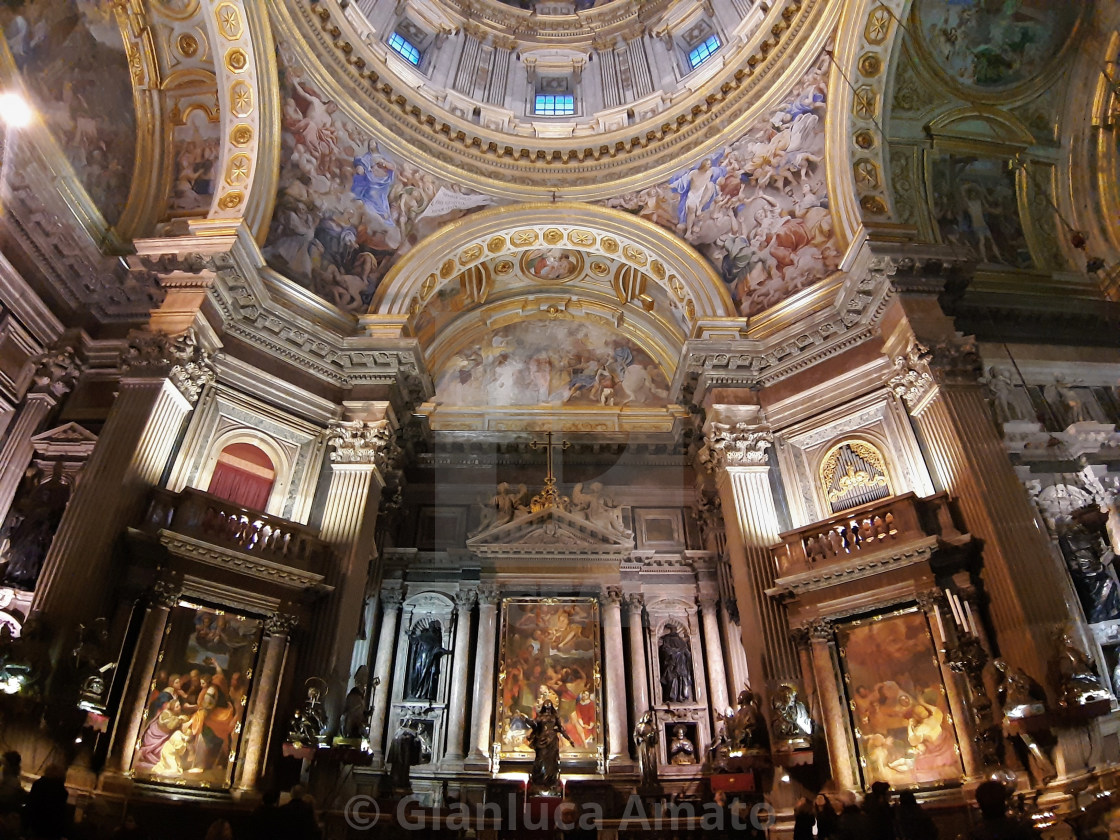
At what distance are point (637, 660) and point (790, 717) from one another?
5028 millimetres

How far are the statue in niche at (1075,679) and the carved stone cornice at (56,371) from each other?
16311mm

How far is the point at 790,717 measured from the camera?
11555 millimetres

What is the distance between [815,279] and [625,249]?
5001 mm

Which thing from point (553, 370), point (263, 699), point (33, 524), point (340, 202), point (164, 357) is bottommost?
point (263, 699)

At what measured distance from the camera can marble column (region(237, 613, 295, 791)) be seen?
11.2m

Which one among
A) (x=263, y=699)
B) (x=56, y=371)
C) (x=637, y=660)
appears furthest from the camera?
(x=637, y=660)

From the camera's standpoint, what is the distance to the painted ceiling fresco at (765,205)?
52.3 feet

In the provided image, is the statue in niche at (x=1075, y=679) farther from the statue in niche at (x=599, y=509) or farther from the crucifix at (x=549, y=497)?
the crucifix at (x=549, y=497)

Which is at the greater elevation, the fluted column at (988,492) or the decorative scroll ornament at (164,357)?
the decorative scroll ornament at (164,357)

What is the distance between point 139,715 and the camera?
10.5 metres

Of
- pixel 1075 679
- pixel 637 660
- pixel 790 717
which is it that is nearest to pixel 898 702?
pixel 790 717

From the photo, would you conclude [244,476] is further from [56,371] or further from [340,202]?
[340,202]

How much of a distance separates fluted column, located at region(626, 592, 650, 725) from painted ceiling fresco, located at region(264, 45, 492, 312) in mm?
9302

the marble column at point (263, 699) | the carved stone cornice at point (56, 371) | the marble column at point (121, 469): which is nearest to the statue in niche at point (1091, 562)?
the marble column at point (263, 699)
